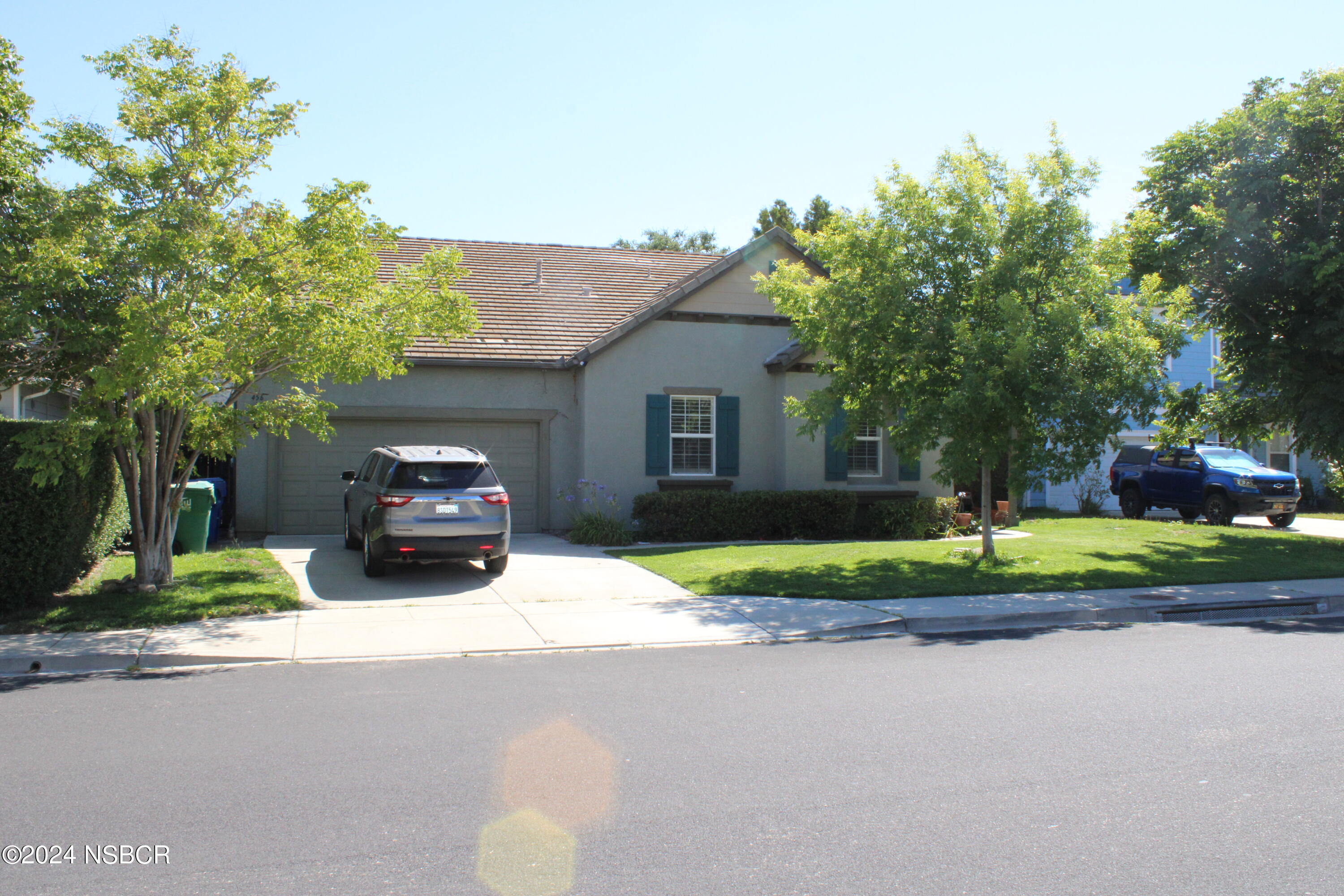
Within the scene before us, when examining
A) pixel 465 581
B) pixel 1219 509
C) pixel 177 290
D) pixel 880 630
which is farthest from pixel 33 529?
pixel 1219 509

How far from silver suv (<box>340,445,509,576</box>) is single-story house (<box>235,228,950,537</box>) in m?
5.13

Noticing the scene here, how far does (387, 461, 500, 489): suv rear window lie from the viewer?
1193 cm

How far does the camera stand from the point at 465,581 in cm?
1249

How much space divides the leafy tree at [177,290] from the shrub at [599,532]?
20.0 ft

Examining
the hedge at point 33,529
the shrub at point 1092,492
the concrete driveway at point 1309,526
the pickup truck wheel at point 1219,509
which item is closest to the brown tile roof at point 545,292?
the hedge at point 33,529

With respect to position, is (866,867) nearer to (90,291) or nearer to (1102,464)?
(90,291)

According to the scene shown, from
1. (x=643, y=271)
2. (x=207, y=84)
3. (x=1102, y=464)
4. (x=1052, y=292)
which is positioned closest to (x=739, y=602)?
(x=1052, y=292)

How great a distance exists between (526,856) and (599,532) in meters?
12.4

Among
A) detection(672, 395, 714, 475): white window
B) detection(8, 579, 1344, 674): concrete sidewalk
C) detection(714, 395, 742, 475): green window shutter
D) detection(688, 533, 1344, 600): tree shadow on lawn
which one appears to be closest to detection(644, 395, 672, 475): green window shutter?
detection(672, 395, 714, 475): white window

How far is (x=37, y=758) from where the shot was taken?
558 cm

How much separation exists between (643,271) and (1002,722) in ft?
56.2

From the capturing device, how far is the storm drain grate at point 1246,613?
35.5 ft

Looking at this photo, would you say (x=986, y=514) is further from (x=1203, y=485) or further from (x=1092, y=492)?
(x=1092, y=492)

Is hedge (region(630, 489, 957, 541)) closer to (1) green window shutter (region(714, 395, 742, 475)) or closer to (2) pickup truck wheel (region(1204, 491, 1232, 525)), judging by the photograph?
(1) green window shutter (region(714, 395, 742, 475))
